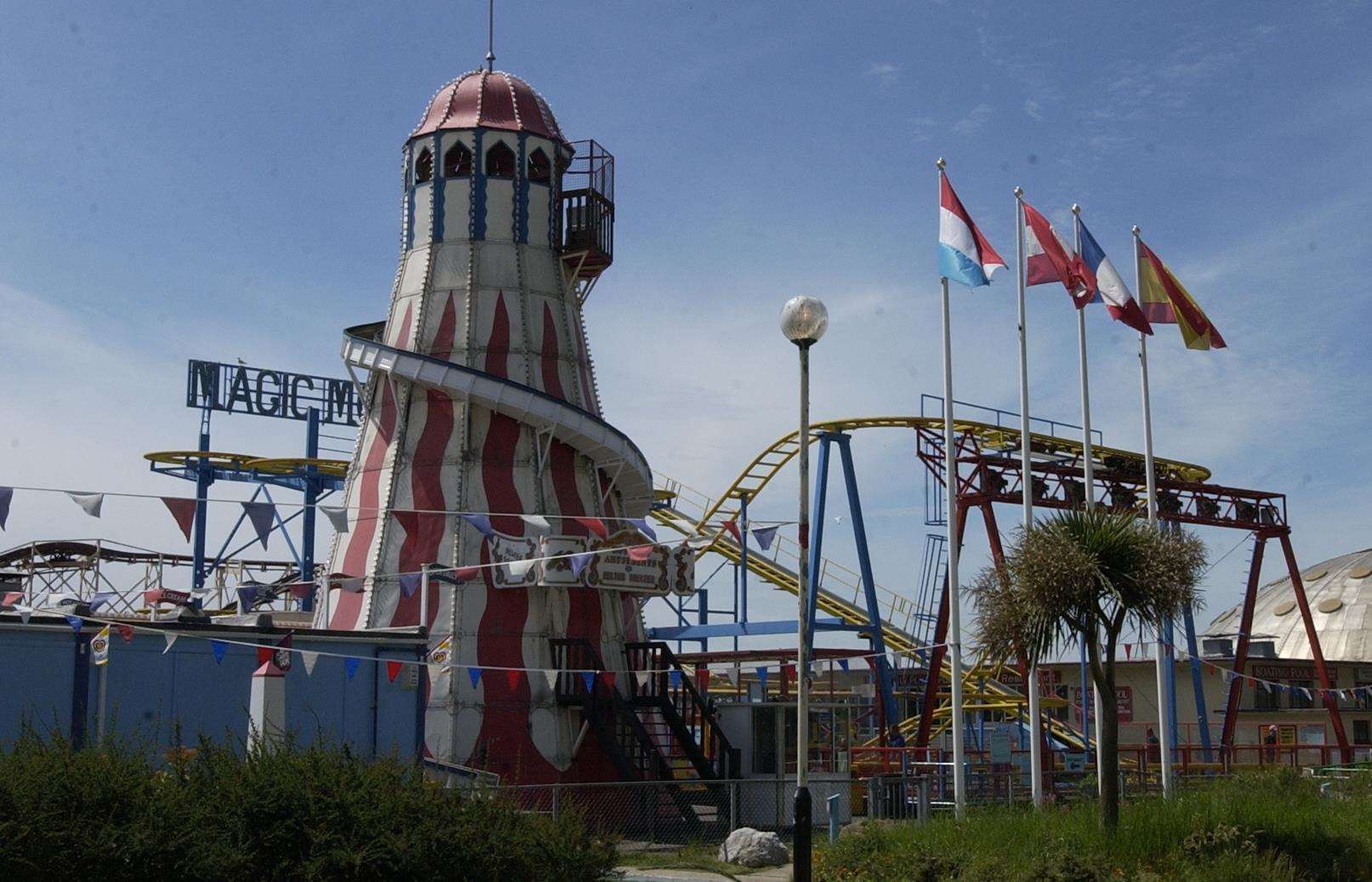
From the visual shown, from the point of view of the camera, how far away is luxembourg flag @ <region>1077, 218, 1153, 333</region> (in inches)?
1045

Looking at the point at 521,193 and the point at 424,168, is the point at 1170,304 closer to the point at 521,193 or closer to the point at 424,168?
the point at 521,193

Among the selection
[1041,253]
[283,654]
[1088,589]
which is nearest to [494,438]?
[283,654]

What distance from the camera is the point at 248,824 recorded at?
43.9 feet

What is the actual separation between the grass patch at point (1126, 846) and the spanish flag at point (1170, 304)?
10606 mm

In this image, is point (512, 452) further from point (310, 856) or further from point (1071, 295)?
point (310, 856)

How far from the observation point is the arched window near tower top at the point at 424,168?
3344 cm

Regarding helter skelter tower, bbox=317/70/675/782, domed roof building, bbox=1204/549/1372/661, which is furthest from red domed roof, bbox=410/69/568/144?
domed roof building, bbox=1204/549/1372/661

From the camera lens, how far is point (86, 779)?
13344 millimetres

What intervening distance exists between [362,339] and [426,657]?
8.51 m

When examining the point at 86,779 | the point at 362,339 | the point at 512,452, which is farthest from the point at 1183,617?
the point at 86,779

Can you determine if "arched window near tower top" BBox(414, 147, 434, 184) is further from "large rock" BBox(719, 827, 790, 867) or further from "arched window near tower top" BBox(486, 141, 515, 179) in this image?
"large rock" BBox(719, 827, 790, 867)

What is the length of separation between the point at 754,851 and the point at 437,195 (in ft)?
58.3

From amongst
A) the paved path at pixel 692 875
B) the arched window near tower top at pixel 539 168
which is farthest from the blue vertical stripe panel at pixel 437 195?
the paved path at pixel 692 875

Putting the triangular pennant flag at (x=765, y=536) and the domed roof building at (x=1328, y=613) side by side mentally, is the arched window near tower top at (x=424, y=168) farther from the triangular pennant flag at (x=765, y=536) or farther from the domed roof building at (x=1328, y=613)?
the domed roof building at (x=1328, y=613)
